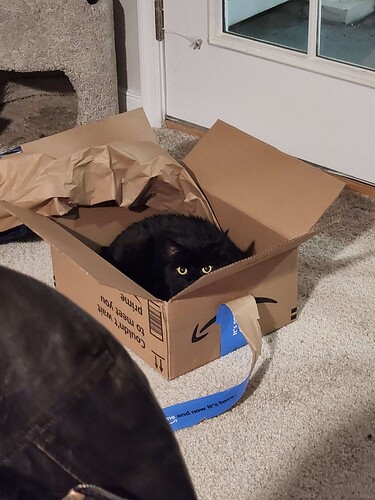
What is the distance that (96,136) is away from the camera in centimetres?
158

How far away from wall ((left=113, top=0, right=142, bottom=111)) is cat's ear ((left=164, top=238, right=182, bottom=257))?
3.21 feet

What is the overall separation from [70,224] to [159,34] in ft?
2.81

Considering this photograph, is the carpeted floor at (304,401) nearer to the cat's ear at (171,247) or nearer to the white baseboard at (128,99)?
the cat's ear at (171,247)

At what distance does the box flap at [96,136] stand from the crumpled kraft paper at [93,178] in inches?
2.3

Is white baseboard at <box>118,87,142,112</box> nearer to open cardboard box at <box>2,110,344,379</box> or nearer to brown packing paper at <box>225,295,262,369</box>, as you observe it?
open cardboard box at <box>2,110,344,379</box>

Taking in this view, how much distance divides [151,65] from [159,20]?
137mm

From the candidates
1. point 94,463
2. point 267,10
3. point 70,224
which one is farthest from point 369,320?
point 94,463

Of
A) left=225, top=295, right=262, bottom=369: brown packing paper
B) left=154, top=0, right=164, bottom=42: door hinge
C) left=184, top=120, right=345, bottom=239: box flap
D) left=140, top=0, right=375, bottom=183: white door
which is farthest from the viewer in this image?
left=154, top=0, right=164, bottom=42: door hinge

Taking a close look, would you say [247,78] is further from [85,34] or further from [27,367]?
[27,367]

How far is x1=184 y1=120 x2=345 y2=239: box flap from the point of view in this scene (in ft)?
4.63

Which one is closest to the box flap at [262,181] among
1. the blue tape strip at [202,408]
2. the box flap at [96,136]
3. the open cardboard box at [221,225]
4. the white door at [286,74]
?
the open cardboard box at [221,225]

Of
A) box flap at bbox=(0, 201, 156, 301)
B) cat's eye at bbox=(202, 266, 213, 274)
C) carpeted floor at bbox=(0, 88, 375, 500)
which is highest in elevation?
box flap at bbox=(0, 201, 156, 301)

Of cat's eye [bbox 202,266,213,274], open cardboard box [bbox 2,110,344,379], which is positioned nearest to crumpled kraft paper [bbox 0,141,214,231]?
open cardboard box [bbox 2,110,344,379]

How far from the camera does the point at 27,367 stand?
50cm
